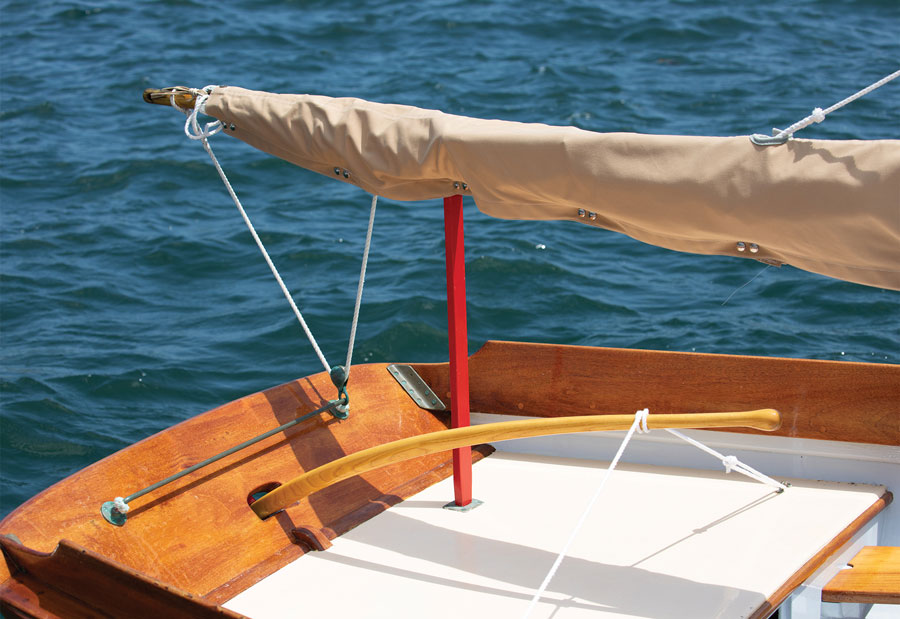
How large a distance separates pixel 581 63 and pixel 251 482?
8881mm

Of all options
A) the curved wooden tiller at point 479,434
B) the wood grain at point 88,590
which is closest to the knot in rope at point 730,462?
the curved wooden tiller at point 479,434

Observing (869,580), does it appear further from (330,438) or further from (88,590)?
(88,590)

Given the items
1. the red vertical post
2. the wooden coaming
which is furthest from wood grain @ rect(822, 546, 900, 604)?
the wooden coaming

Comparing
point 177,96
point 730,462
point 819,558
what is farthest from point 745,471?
point 177,96

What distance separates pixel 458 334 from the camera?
3.53m

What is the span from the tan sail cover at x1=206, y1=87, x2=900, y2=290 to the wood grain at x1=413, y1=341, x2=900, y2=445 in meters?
0.91

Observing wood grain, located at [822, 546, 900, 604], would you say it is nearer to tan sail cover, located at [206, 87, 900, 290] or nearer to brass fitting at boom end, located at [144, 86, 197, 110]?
tan sail cover, located at [206, 87, 900, 290]

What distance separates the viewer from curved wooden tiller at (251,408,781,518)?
112 inches

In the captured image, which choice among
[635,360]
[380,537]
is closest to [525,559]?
[380,537]

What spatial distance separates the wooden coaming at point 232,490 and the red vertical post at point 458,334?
302 millimetres

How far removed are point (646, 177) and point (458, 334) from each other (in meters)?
1.03

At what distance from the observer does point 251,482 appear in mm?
3719

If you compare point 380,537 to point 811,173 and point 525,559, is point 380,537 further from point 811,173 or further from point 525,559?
point 811,173

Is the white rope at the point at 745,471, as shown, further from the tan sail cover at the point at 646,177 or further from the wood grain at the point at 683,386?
the tan sail cover at the point at 646,177
